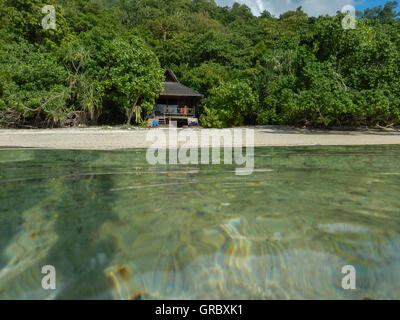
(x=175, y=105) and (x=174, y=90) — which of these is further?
(x=175, y=105)

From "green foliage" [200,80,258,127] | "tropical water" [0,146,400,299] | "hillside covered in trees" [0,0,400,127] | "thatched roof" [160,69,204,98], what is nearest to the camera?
"tropical water" [0,146,400,299]

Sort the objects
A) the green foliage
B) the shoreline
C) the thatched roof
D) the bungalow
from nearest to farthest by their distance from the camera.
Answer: the shoreline < the green foliage < the thatched roof < the bungalow

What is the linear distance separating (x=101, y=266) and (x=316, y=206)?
5.69 ft

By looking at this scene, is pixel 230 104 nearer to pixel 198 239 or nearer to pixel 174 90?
pixel 174 90

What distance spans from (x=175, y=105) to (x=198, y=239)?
19.5 meters

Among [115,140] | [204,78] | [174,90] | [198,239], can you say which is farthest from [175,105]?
[198,239]

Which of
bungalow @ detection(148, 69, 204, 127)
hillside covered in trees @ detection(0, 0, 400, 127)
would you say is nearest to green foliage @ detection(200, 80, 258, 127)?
hillside covered in trees @ detection(0, 0, 400, 127)

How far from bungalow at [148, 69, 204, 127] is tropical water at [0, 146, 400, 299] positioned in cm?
1541

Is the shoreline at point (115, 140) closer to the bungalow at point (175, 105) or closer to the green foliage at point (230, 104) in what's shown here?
the green foliage at point (230, 104)

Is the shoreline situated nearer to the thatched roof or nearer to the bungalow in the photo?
the bungalow

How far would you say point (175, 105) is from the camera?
20.5 metres

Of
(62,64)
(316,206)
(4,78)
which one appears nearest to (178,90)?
(62,64)

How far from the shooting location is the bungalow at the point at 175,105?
18.7 meters

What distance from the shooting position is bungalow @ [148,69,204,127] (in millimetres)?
18656
